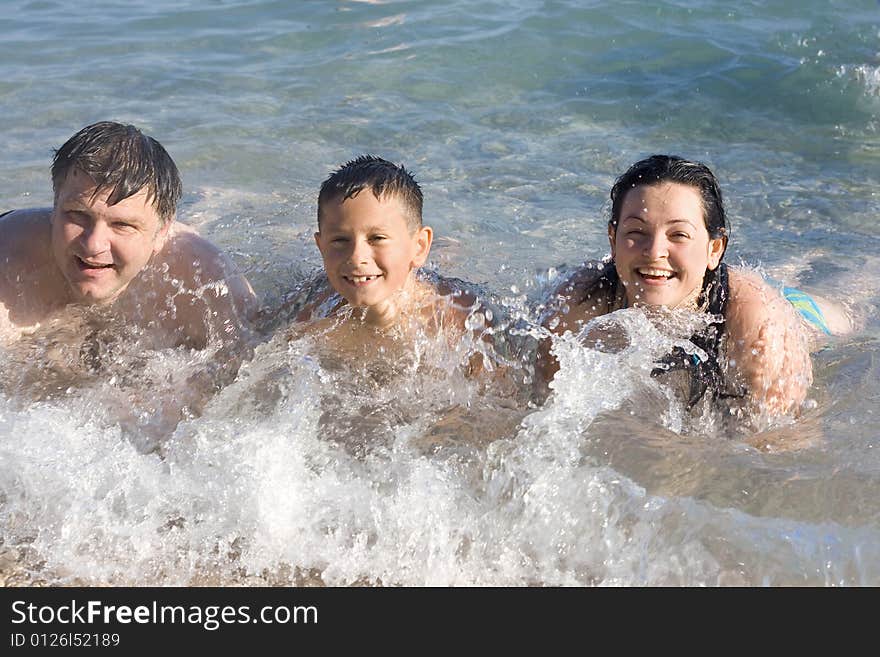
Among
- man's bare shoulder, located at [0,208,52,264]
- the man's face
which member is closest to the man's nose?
the man's face

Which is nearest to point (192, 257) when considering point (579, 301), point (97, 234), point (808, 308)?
point (97, 234)

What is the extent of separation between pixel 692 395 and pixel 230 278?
204cm

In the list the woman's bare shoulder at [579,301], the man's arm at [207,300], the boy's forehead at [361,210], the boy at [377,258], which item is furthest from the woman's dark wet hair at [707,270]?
the man's arm at [207,300]

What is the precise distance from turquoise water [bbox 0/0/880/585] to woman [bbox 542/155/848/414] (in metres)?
0.22

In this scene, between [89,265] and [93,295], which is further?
[93,295]

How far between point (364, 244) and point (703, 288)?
134 cm

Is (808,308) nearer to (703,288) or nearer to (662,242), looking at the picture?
(703,288)

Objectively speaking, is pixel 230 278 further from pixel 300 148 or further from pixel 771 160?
pixel 771 160

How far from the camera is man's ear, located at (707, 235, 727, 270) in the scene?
162 inches

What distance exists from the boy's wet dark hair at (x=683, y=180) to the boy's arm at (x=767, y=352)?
0.32 m

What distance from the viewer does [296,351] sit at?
435 centimetres

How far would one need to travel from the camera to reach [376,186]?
13.4 ft

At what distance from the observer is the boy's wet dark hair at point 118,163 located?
4.11m
